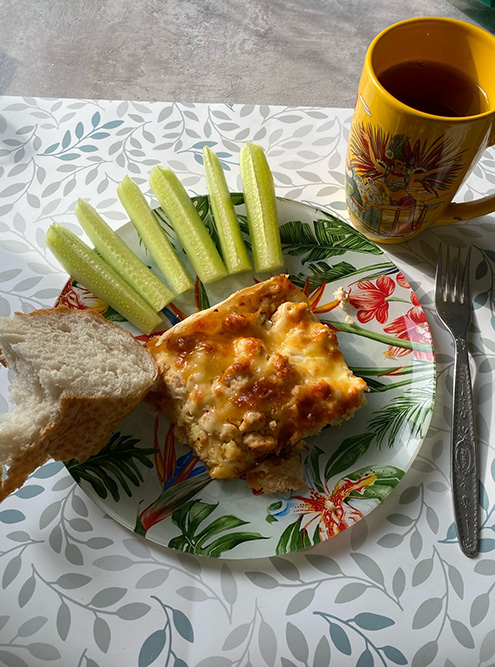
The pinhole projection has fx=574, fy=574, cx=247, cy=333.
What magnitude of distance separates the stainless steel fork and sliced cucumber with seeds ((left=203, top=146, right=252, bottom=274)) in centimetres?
70

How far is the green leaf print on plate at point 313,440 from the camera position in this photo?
5.11ft

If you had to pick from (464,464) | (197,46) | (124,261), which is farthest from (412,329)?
(197,46)

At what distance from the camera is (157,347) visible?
5.68 feet

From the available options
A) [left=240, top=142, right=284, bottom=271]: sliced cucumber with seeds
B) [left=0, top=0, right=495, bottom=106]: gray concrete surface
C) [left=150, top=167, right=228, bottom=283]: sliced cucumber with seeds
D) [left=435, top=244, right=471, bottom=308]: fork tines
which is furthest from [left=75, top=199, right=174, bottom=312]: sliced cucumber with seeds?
[left=0, top=0, right=495, bottom=106]: gray concrete surface

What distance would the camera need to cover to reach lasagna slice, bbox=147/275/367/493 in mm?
1593

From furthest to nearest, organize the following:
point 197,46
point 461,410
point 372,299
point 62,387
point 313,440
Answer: point 197,46 < point 372,299 < point 461,410 < point 313,440 < point 62,387

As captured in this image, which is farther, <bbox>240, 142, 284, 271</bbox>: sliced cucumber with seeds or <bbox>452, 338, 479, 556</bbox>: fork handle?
<bbox>240, 142, 284, 271</bbox>: sliced cucumber with seeds

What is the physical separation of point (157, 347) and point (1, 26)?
2.84m

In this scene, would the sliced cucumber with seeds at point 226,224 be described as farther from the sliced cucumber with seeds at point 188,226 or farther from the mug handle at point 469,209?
the mug handle at point 469,209

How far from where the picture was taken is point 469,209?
1.98 meters

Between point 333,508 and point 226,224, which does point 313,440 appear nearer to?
point 333,508

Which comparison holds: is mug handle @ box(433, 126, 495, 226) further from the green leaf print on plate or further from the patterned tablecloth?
the patterned tablecloth

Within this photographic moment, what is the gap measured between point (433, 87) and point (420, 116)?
32 cm

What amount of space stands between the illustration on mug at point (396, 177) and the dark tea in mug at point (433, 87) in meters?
0.19
